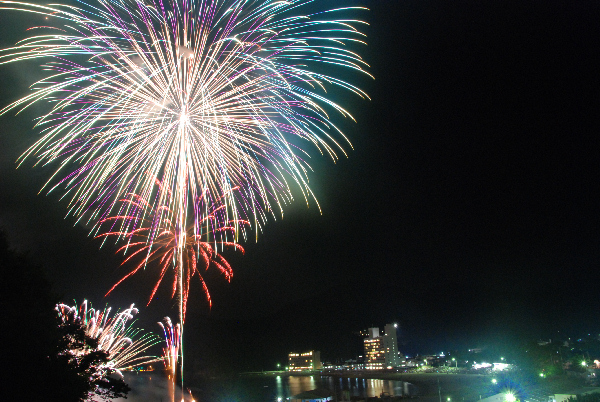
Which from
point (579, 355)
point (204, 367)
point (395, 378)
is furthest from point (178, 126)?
point (204, 367)

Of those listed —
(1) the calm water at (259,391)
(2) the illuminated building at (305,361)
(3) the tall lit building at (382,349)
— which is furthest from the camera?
(2) the illuminated building at (305,361)

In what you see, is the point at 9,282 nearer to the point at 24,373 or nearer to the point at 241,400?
the point at 24,373

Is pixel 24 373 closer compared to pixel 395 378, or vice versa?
pixel 24 373

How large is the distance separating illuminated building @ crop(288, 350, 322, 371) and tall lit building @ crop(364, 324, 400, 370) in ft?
47.2

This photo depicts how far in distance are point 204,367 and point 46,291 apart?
111 metres

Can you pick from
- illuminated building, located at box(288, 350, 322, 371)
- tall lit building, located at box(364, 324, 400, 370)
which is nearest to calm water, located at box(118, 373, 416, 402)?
tall lit building, located at box(364, 324, 400, 370)

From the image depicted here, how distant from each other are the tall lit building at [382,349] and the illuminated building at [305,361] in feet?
47.2

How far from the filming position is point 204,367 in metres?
111

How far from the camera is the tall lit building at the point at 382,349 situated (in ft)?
342

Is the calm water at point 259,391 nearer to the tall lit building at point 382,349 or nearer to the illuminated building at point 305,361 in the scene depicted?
the tall lit building at point 382,349

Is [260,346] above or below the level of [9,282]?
below

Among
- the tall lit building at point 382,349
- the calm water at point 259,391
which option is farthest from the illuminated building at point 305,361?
the calm water at point 259,391

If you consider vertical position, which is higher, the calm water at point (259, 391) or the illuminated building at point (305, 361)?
the calm water at point (259, 391)

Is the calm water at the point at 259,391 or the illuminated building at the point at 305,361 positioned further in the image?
the illuminated building at the point at 305,361
